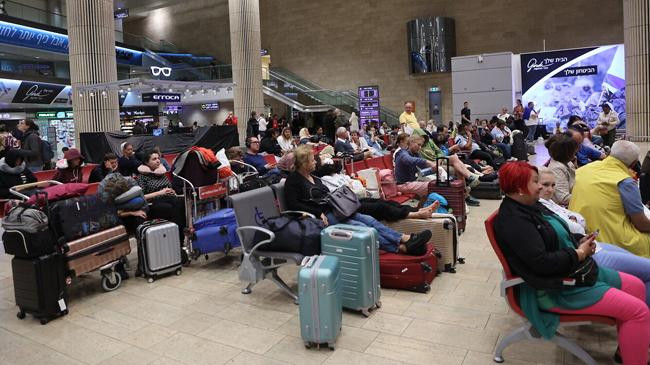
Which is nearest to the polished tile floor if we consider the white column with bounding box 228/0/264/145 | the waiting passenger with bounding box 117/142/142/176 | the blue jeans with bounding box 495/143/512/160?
the waiting passenger with bounding box 117/142/142/176

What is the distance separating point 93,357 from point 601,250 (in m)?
3.71

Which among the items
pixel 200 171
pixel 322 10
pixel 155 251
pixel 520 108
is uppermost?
pixel 322 10

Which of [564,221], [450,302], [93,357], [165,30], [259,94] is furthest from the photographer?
[165,30]

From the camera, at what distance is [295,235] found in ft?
14.7

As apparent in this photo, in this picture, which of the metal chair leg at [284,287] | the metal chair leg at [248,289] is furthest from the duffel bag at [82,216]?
the metal chair leg at [284,287]

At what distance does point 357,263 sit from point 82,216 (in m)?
2.73

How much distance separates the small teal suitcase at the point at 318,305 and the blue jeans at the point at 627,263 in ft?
6.06

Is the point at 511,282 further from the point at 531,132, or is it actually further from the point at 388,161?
the point at 531,132

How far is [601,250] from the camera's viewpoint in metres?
3.45

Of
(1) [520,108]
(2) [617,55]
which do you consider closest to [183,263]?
(1) [520,108]

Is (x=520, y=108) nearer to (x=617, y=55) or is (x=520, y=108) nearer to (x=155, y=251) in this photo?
(x=617, y=55)

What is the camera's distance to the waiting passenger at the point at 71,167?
22.4 ft

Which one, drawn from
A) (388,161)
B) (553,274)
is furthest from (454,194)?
(553,274)

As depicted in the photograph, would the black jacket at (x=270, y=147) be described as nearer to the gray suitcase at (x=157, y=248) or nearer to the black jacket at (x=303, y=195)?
the gray suitcase at (x=157, y=248)
